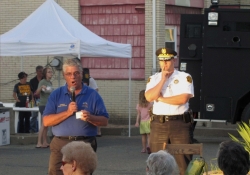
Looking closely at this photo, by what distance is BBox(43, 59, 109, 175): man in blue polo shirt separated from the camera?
7.28m

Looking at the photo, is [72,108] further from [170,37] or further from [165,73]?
[170,37]

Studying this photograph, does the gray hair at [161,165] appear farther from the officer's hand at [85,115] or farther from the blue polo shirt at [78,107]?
the blue polo shirt at [78,107]

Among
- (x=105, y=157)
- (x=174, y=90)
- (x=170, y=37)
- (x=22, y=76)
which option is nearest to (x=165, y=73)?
(x=174, y=90)

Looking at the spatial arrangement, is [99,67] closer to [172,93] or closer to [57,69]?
[57,69]

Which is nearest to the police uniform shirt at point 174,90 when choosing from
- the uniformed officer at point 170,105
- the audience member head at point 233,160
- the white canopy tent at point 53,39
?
the uniformed officer at point 170,105

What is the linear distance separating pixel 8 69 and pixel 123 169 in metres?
10.5

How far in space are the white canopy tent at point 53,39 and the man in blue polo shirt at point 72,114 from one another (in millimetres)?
7855

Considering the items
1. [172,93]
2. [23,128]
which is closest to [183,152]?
[172,93]

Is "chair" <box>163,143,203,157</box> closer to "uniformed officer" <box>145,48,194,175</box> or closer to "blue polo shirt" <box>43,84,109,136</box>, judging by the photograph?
"uniformed officer" <box>145,48,194,175</box>

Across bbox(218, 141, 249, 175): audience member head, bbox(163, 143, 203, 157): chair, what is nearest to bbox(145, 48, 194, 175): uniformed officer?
bbox(163, 143, 203, 157): chair

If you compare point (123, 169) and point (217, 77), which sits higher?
point (217, 77)

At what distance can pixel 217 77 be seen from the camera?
15.4 m

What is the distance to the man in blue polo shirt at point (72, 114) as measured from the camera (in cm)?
728

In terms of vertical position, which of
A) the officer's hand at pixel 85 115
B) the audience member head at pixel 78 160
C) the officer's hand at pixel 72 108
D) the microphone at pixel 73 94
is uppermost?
the microphone at pixel 73 94
